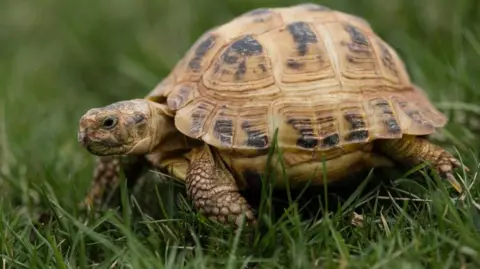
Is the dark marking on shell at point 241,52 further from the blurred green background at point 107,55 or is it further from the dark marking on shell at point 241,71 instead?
the blurred green background at point 107,55

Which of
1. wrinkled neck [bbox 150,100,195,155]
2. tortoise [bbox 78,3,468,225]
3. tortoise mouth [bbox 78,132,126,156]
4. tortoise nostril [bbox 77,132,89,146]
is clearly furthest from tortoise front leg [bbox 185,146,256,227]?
tortoise nostril [bbox 77,132,89,146]

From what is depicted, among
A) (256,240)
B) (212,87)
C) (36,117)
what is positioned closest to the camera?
(256,240)

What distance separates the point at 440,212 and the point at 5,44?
5.45m

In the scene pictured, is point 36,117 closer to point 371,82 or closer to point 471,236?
point 371,82

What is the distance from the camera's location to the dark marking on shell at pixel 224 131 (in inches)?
113

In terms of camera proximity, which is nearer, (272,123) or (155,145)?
(272,123)

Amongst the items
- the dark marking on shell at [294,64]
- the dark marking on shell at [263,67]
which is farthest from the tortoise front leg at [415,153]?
the dark marking on shell at [263,67]

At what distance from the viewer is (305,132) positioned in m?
2.87

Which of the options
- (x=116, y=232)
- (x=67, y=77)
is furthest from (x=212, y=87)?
(x=67, y=77)

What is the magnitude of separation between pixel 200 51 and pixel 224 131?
58cm

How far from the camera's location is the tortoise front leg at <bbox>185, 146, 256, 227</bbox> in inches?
109

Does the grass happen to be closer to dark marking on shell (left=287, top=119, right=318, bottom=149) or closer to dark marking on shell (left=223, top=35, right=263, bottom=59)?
dark marking on shell (left=287, top=119, right=318, bottom=149)

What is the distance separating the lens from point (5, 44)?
266 inches

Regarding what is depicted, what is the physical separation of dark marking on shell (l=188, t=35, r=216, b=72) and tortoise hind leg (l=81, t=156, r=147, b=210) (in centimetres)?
56
